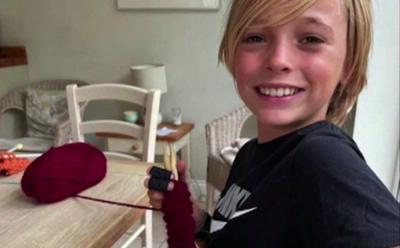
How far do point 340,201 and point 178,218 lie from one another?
0.29m

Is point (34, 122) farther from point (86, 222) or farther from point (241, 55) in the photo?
point (241, 55)

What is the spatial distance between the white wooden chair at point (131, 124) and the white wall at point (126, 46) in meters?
1.19

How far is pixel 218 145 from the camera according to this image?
2062mm

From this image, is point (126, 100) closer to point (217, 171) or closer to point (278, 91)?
point (217, 171)

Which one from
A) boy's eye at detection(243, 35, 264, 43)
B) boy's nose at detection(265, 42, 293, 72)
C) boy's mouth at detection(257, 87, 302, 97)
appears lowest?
boy's mouth at detection(257, 87, 302, 97)

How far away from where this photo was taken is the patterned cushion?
2646 millimetres

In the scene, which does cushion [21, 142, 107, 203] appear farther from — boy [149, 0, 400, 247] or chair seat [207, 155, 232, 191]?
chair seat [207, 155, 232, 191]

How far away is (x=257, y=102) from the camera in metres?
0.58

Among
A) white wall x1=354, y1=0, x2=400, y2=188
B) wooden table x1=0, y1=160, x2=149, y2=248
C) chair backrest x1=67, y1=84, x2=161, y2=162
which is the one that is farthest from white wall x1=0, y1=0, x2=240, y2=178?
wooden table x1=0, y1=160, x2=149, y2=248

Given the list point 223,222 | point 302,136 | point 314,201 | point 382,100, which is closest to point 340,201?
point 314,201

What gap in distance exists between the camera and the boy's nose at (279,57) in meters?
0.51

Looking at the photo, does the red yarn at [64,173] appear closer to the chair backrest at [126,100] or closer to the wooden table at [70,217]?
the wooden table at [70,217]

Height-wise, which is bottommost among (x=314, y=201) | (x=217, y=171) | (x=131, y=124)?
(x=217, y=171)

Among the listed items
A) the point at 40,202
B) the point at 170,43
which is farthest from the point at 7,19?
the point at 40,202
